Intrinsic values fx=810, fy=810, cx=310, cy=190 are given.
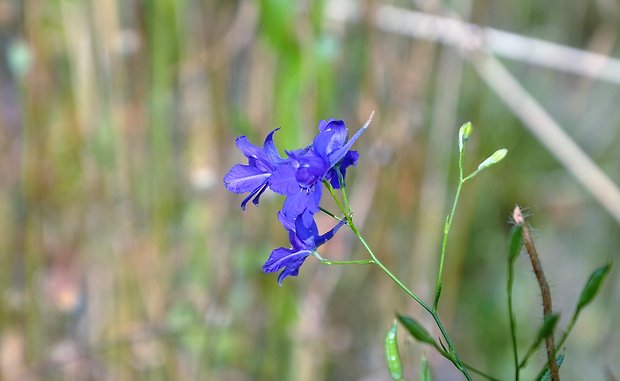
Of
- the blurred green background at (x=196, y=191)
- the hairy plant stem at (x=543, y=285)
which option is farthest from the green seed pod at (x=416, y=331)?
the blurred green background at (x=196, y=191)

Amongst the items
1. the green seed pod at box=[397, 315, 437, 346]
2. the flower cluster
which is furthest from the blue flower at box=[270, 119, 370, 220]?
the green seed pod at box=[397, 315, 437, 346]

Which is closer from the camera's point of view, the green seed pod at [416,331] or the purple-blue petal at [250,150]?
the green seed pod at [416,331]

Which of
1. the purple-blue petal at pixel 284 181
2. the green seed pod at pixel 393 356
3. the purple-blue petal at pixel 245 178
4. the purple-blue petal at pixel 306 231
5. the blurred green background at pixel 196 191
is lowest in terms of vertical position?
the green seed pod at pixel 393 356

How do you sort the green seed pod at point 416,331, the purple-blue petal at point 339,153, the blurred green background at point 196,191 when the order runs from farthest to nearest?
1. the blurred green background at point 196,191
2. the purple-blue petal at point 339,153
3. the green seed pod at point 416,331

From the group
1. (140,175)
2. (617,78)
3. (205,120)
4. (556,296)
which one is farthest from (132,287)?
(556,296)

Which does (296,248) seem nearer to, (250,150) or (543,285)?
(250,150)

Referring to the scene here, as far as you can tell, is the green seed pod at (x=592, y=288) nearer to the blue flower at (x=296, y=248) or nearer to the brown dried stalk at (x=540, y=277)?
the brown dried stalk at (x=540, y=277)
